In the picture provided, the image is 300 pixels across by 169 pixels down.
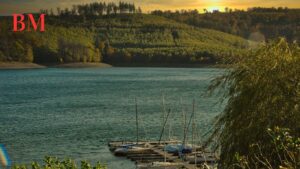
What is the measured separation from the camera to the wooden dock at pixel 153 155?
38406mm

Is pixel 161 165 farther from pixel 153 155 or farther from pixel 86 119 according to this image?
pixel 86 119

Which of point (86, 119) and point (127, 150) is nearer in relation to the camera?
point (127, 150)

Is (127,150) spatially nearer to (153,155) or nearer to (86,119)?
(153,155)

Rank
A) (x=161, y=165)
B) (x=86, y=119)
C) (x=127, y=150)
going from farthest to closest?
(x=86, y=119), (x=127, y=150), (x=161, y=165)

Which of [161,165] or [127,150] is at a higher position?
[161,165]

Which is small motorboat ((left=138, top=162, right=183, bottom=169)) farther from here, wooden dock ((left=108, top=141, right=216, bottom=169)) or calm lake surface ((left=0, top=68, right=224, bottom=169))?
calm lake surface ((left=0, top=68, right=224, bottom=169))

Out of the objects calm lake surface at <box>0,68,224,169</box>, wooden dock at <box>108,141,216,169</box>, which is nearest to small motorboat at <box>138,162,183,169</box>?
wooden dock at <box>108,141,216,169</box>

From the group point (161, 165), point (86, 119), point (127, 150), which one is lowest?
point (86, 119)

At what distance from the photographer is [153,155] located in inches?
1620

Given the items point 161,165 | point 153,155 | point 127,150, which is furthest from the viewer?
point 127,150

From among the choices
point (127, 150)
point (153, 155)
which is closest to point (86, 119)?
point (127, 150)

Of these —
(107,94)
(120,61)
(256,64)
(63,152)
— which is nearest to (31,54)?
(120,61)

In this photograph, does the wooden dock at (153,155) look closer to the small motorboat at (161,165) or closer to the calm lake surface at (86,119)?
the small motorboat at (161,165)

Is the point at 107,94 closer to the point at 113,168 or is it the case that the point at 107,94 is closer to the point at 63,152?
the point at 63,152
